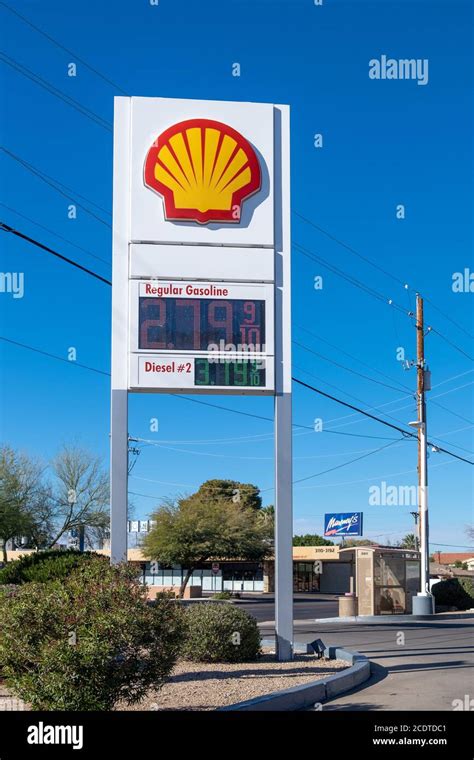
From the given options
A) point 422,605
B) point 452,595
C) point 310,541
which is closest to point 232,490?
point 310,541

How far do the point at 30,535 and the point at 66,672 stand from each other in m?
36.9

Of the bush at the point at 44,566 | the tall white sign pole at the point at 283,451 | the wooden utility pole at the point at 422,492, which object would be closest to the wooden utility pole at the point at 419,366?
the wooden utility pole at the point at 422,492

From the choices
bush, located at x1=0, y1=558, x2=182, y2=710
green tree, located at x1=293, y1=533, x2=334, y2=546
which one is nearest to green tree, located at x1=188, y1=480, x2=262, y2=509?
green tree, located at x1=293, y1=533, x2=334, y2=546

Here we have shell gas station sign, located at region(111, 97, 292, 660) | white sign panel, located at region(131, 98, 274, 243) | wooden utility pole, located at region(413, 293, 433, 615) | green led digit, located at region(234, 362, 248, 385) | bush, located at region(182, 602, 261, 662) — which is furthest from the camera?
wooden utility pole, located at region(413, 293, 433, 615)

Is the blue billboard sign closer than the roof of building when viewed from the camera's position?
Yes

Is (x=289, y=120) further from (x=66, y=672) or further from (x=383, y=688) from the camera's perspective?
(x=66, y=672)

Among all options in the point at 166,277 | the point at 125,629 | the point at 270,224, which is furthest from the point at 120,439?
the point at 125,629

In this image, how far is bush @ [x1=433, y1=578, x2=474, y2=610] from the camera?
4103 centimetres

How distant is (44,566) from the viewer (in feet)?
48.6

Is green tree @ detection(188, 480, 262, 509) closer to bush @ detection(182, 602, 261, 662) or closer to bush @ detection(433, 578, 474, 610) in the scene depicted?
bush @ detection(433, 578, 474, 610)

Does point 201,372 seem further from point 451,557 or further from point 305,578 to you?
point 451,557

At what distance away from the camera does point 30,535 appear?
45.2 meters

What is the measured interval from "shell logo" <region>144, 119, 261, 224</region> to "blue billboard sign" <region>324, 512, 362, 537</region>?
4656 centimetres

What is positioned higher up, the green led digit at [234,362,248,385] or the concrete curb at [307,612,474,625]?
the green led digit at [234,362,248,385]
